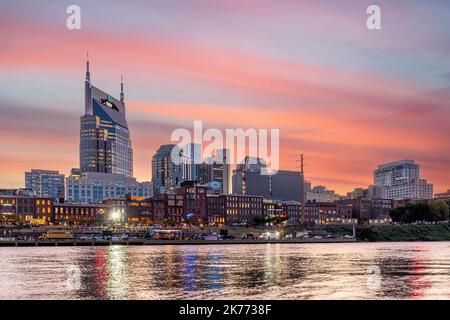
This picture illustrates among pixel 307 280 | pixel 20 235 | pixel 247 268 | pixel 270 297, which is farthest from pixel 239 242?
pixel 270 297

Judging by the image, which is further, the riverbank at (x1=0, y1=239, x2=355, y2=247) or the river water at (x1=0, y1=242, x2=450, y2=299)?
the riverbank at (x1=0, y1=239, x2=355, y2=247)

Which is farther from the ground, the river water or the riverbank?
the river water

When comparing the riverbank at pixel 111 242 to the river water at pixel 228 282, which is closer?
the river water at pixel 228 282

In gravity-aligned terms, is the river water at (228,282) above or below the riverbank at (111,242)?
above

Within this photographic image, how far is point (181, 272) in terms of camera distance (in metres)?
63.3

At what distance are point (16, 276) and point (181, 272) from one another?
1529 cm

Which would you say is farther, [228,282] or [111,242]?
[111,242]

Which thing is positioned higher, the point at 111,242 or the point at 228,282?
the point at 228,282
